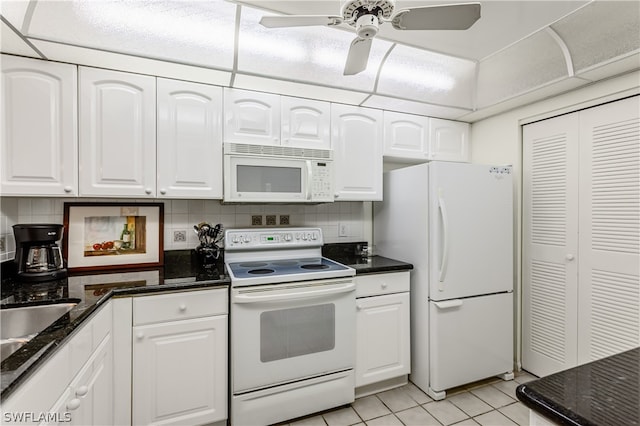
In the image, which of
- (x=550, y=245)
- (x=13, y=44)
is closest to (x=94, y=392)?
(x=13, y=44)

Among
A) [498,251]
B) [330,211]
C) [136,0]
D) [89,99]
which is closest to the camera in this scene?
[136,0]

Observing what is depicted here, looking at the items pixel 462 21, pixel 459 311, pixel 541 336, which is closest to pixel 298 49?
pixel 462 21

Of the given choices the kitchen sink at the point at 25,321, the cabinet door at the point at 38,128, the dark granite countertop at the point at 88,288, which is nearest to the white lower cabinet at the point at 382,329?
the dark granite countertop at the point at 88,288

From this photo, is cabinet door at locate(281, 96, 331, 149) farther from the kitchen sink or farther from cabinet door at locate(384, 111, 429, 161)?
the kitchen sink

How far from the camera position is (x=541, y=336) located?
2385 mm

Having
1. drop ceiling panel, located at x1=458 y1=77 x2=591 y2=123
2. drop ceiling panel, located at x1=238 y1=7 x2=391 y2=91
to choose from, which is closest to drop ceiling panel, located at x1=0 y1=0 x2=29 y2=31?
drop ceiling panel, located at x1=238 y1=7 x2=391 y2=91

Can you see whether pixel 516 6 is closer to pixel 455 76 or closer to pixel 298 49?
pixel 455 76

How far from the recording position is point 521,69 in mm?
2156

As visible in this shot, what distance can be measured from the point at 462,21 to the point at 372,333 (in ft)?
6.12

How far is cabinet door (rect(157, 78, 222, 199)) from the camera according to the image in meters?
1.93

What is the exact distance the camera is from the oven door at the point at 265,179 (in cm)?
205

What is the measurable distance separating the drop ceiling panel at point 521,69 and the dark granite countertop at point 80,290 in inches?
93.4

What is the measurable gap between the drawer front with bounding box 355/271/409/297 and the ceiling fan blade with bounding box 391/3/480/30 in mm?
1484

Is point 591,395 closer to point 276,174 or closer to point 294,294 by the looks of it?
point 294,294
